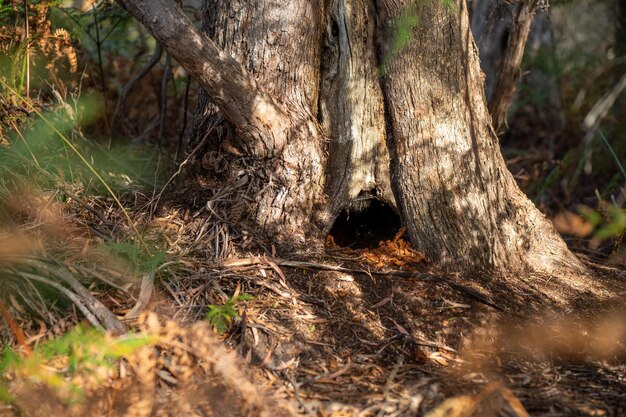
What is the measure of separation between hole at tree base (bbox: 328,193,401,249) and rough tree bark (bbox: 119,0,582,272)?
0.82ft

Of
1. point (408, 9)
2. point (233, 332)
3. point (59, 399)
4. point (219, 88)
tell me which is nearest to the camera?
point (59, 399)

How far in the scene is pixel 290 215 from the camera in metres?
3.34

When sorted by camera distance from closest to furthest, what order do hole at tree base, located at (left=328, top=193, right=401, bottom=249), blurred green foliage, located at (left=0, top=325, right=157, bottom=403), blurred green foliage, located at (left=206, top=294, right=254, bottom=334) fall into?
1. blurred green foliage, located at (left=0, top=325, right=157, bottom=403)
2. blurred green foliage, located at (left=206, top=294, right=254, bottom=334)
3. hole at tree base, located at (left=328, top=193, right=401, bottom=249)

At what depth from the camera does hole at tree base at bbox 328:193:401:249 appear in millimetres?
3658

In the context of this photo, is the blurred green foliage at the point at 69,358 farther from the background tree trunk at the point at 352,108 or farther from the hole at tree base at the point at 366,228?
the hole at tree base at the point at 366,228

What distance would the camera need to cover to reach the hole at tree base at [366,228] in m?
3.66

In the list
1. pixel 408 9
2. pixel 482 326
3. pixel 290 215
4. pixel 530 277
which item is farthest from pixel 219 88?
pixel 530 277

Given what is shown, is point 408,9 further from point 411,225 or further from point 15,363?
point 15,363

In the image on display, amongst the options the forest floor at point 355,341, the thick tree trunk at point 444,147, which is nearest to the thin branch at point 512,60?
the thick tree trunk at point 444,147

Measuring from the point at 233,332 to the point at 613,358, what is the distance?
6.07ft

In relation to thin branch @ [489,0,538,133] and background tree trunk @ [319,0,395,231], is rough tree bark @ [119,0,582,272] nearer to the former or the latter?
background tree trunk @ [319,0,395,231]

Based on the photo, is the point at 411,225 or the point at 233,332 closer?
the point at 233,332

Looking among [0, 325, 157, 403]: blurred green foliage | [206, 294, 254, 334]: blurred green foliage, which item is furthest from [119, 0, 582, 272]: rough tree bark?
[0, 325, 157, 403]: blurred green foliage

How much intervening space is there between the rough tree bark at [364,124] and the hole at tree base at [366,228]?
0.82 ft
